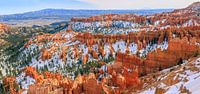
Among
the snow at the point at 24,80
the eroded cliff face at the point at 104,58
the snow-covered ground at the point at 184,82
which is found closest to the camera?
the snow-covered ground at the point at 184,82

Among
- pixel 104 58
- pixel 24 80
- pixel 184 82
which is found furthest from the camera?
pixel 104 58

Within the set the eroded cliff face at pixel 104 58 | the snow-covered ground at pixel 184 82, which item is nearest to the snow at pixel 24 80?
the eroded cliff face at pixel 104 58

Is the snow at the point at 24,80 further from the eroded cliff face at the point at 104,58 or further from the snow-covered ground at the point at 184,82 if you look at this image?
the snow-covered ground at the point at 184,82

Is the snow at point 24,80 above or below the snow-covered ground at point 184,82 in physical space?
below

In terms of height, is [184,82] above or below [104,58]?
above

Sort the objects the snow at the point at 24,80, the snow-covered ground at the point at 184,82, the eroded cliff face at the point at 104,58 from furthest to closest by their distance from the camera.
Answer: the snow at the point at 24,80 → the eroded cliff face at the point at 104,58 → the snow-covered ground at the point at 184,82

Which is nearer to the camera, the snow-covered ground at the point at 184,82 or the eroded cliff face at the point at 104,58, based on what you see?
the snow-covered ground at the point at 184,82

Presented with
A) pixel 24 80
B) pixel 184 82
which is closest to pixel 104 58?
pixel 24 80

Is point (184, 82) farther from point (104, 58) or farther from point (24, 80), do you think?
point (104, 58)

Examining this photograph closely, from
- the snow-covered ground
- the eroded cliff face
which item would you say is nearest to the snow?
the eroded cliff face

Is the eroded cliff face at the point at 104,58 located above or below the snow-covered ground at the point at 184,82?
below
